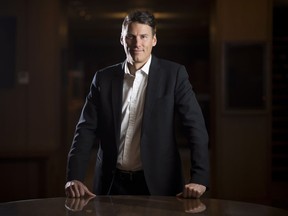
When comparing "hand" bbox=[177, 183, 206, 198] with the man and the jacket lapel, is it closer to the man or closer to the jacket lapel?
the man

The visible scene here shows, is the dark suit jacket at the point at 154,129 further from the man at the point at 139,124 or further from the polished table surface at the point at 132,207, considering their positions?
the polished table surface at the point at 132,207

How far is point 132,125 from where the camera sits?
1.83 m

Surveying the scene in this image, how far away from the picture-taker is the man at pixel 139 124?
177cm

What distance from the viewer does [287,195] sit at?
530cm

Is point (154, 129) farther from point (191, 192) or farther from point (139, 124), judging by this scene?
point (191, 192)

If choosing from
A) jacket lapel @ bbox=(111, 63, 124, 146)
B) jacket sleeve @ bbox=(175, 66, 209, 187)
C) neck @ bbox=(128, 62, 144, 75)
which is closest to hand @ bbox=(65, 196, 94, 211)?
jacket lapel @ bbox=(111, 63, 124, 146)

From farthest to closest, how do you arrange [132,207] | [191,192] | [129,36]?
1. [129,36]
2. [191,192]
3. [132,207]

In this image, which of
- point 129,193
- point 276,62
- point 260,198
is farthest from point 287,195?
point 129,193

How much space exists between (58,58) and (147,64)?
3.14 metres

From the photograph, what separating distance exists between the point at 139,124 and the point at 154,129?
70 millimetres

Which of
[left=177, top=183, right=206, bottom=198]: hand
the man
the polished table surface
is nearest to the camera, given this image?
the polished table surface

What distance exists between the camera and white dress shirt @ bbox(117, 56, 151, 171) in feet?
6.00

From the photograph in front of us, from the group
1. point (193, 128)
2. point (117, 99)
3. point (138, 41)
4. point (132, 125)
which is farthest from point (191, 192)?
point (138, 41)

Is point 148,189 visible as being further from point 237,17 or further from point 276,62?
point 276,62
